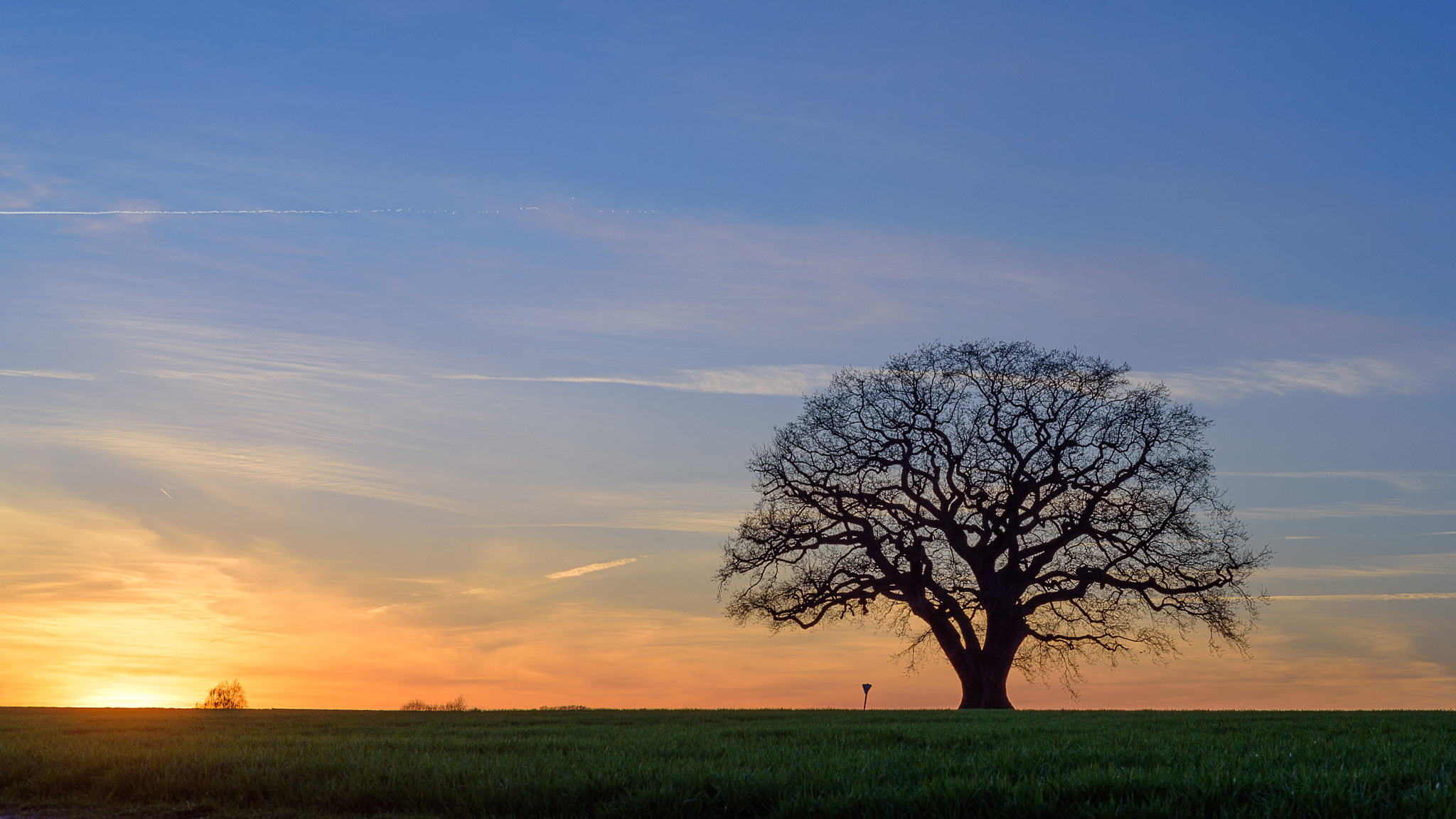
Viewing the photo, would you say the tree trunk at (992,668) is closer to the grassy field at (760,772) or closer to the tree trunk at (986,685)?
the tree trunk at (986,685)

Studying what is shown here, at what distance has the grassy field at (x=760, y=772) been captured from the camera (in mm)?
7316

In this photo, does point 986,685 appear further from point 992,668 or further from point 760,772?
point 760,772

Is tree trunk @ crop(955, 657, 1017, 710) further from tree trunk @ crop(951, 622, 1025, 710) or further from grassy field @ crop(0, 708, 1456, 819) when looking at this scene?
grassy field @ crop(0, 708, 1456, 819)

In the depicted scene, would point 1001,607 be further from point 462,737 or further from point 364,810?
point 364,810

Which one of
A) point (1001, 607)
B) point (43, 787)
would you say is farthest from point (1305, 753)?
point (1001, 607)

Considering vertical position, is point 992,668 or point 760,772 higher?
point 760,772

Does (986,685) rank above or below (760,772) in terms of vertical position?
below

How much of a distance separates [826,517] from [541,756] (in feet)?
72.4

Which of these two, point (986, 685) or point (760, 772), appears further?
point (986, 685)

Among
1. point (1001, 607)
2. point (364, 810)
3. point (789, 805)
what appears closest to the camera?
point (789, 805)

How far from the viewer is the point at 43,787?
1035 centimetres

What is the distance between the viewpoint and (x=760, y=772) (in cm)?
852

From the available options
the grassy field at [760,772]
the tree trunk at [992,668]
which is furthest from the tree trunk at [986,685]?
the grassy field at [760,772]

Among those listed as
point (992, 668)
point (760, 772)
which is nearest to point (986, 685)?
point (992, 668)
